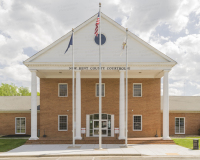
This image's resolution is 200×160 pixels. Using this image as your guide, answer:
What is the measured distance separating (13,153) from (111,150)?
8.24m

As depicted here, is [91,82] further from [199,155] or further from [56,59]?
[199,155]

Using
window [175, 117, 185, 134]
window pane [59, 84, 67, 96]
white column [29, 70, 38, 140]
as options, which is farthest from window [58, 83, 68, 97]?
window [175, 117, 185, 134]

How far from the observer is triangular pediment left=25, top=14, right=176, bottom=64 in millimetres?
19719

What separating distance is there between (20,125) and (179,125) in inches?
859

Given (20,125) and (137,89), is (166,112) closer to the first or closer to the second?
(137,89)

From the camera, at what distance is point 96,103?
23625mm

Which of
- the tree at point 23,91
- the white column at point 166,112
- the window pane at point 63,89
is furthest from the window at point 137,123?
the tree at point 23,91

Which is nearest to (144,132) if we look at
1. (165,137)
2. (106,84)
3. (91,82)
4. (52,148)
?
(165,137)

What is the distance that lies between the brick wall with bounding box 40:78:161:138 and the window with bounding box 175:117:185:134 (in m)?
3.86

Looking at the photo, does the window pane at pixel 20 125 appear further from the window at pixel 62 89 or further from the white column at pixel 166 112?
the white column at pixel 166 112

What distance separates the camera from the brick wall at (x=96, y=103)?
23.4m

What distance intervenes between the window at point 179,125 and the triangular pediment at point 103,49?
1021 cm

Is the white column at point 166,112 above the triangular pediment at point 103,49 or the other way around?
the other way around

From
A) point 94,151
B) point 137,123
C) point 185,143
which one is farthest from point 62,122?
point 185,143
